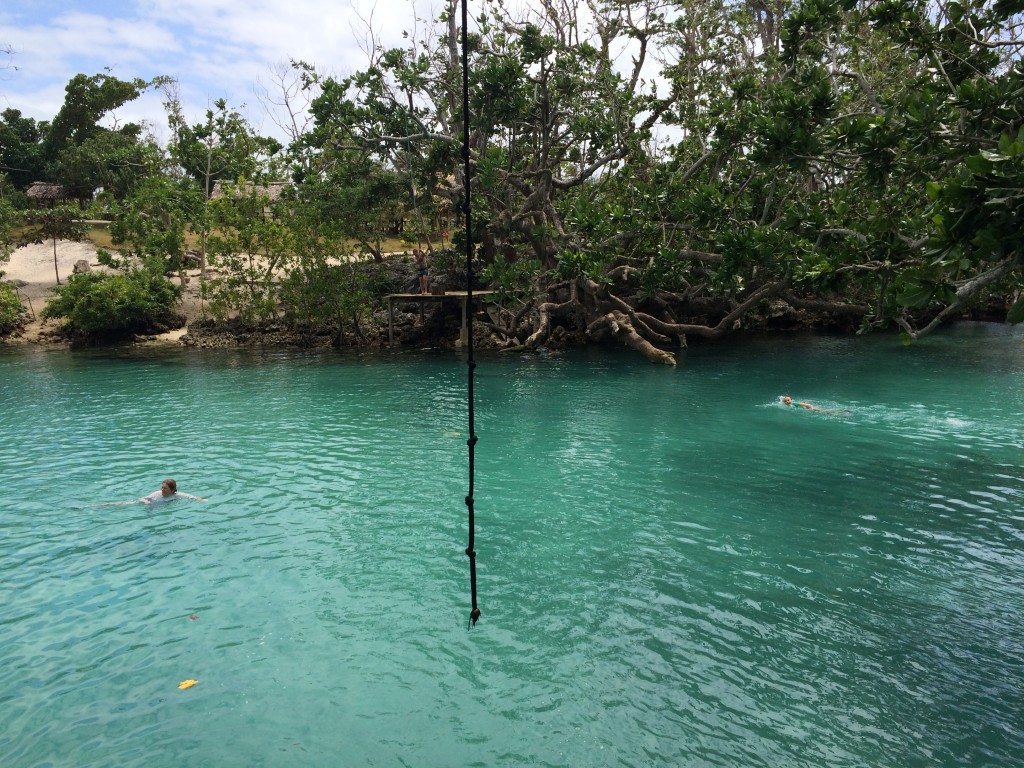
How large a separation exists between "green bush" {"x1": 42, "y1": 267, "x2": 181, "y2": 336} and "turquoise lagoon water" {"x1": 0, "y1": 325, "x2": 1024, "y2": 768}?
54.2 ft

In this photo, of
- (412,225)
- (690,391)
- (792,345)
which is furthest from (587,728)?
(412,225)

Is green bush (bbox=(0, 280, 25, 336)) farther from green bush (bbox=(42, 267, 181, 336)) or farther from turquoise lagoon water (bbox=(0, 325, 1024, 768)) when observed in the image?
turquoise lagoon water (bbox=(0, 325, 1024, 768))

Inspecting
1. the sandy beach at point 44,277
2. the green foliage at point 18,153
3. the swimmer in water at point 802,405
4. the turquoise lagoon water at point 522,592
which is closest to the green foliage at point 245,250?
the sandy beach at point 44,277

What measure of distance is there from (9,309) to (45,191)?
39.1ft

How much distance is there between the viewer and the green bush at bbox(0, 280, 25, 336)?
30.4 m

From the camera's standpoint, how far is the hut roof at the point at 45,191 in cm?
3872

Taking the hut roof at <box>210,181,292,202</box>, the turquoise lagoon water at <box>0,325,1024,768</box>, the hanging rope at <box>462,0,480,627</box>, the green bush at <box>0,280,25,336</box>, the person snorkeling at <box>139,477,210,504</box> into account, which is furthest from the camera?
the hut roof at <box>210,181,292,202</box>

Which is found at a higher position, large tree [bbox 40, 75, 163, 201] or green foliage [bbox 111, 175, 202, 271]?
large tree [bbox 40, 75, 163, 201]

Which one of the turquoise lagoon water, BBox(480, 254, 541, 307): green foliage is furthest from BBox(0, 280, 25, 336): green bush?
BBox(480, 254, 541, 307): green foliage

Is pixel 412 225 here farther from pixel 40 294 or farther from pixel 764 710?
pixel 764 710

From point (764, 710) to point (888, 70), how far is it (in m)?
20.0

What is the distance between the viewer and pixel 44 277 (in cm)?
3519

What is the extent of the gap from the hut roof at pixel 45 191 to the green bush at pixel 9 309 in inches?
389

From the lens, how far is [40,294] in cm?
3403
